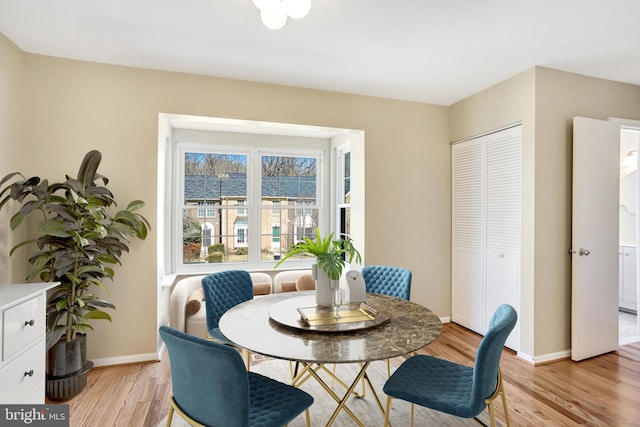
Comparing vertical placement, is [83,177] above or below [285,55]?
below

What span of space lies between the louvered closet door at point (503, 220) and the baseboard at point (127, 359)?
3374mm

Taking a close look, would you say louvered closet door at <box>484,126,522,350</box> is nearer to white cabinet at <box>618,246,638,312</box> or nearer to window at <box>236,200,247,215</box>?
white cabinet at <box>618,246,638,312</box>

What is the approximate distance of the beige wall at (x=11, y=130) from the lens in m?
2.51

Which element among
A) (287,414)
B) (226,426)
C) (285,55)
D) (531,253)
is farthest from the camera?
(531,253)

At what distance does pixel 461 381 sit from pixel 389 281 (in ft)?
3.80

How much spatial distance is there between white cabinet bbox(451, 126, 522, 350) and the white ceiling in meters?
0.79

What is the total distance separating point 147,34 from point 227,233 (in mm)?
2764

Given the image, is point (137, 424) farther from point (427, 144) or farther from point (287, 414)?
point (427, 144)

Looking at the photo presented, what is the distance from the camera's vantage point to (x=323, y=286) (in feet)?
7.29

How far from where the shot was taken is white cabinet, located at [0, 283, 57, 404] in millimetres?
1643

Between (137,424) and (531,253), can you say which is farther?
(531,253)

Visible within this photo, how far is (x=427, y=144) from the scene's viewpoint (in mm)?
4094

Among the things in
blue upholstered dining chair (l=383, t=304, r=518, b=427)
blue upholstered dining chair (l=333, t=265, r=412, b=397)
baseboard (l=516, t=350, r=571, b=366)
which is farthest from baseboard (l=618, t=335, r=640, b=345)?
blue upholstered dining chair (l=383, t=304, r=518, b=427)

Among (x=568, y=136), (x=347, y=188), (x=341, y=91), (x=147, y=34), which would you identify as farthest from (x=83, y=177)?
(x=568, y=136)
